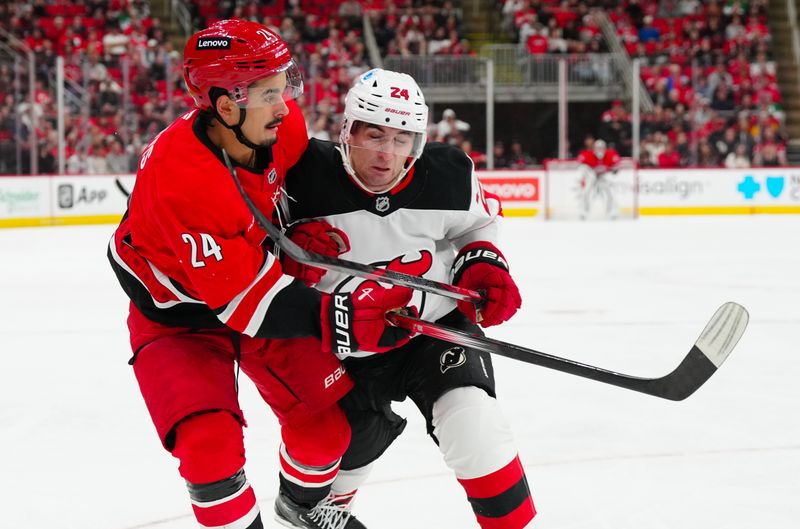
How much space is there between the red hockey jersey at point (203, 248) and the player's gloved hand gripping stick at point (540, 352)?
49 millimetres

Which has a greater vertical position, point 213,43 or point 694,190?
point 213,43

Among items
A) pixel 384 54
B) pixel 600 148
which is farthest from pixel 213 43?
pixel 384 54

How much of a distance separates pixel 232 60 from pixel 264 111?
95 millimetres

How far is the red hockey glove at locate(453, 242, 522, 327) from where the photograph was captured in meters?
1.84

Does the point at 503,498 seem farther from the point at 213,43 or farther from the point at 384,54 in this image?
the point at 384,54

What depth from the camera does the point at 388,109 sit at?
1849 millimetres

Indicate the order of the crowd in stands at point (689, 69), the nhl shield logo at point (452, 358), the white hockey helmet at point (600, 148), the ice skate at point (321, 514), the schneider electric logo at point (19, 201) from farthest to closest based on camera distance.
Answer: the crowd in stands at point (689, 69)
the white hockey helmet at point (600, 148)
the schneider electric logo at point (19, 201)
the ice skate at point (321, 514)
the nhl shield logo at point (452, 358)

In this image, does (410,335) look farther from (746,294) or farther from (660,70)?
(660,70)

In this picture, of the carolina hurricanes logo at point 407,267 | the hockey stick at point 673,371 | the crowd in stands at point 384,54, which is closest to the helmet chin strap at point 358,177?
the carolina hurricanes logo at point 407,267

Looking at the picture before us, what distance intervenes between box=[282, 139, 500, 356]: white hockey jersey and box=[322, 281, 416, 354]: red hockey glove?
0.22 m

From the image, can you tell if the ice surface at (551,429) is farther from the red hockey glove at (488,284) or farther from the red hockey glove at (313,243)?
the red hockey glove at (313,243)

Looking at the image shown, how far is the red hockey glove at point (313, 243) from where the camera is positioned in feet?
6.01

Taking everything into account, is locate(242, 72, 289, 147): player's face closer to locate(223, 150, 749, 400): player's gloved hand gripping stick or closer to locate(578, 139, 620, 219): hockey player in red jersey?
locate(223, 150, 749, 400): player's gloved hand gripping stick

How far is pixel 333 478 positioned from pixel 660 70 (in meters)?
11.0
